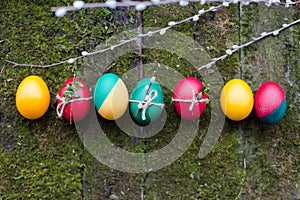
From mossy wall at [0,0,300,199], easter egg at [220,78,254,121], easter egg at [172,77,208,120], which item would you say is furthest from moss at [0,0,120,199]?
easter egg at [220,78,254,121]

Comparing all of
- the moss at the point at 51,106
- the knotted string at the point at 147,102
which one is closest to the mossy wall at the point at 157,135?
the moss at the point at 51,106

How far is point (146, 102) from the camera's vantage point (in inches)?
50.8

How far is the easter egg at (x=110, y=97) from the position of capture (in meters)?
1.29

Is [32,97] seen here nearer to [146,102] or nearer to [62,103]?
[62,103]

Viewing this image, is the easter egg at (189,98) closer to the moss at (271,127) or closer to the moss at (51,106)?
the moss at (271,127)

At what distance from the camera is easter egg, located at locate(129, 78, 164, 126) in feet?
4.26

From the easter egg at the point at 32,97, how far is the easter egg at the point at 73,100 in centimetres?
4

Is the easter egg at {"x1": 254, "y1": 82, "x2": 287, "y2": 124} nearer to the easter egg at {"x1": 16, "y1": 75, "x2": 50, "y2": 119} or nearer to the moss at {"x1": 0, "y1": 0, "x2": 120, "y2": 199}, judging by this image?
the moss at {"x1": 0, "y1": 0, "x2": 120, "y2": 199}

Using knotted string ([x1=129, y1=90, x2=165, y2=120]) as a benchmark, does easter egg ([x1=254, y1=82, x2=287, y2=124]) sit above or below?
below

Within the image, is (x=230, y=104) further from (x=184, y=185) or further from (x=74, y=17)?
(x=74, y=17)

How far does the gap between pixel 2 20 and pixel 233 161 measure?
Answer: 33.7 inches

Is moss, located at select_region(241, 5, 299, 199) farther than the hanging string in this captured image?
Yes

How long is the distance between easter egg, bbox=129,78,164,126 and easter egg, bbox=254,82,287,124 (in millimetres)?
301

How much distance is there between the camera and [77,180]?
54.3 inches
